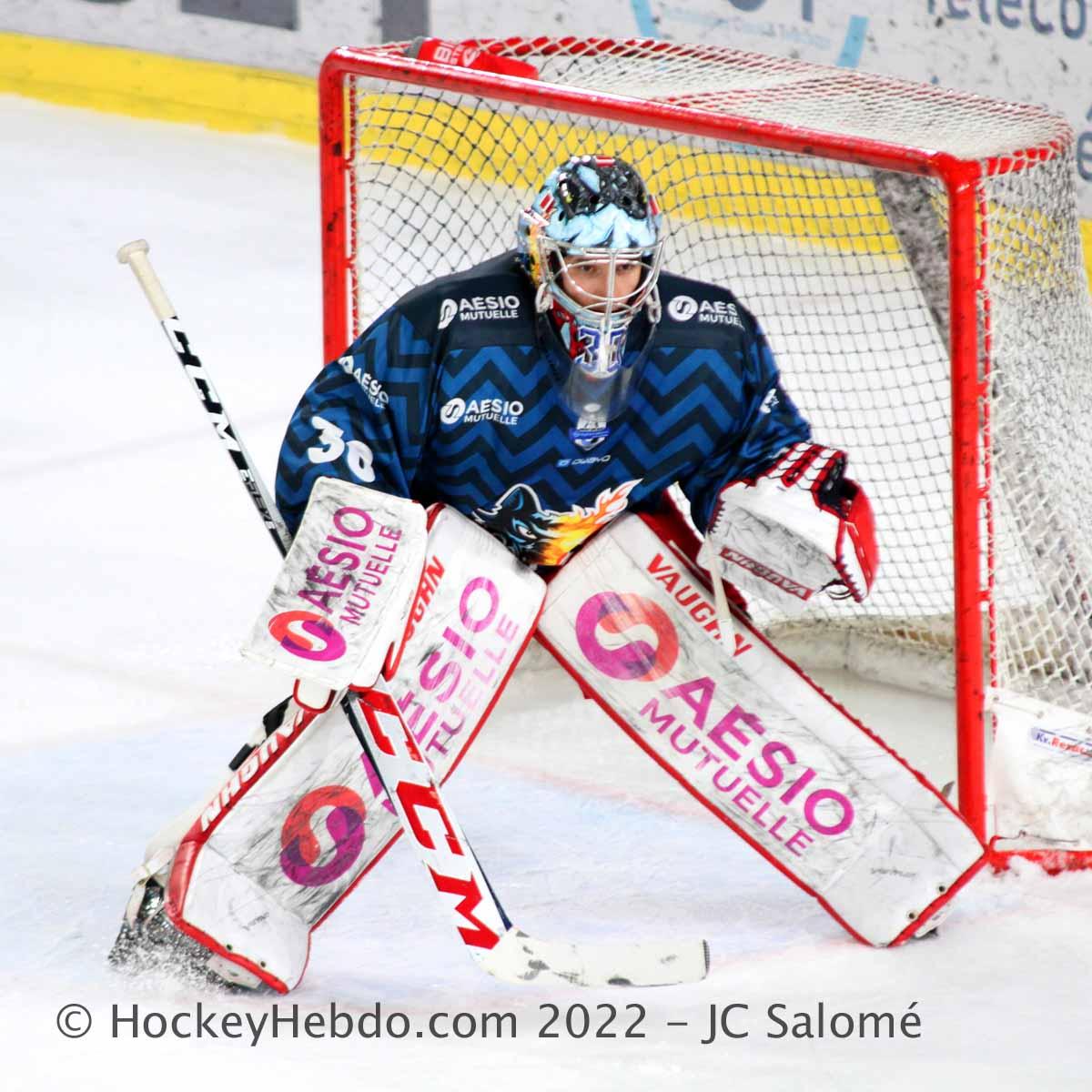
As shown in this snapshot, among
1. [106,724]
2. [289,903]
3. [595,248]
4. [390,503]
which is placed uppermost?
[595,248]

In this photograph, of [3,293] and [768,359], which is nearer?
[768,359]

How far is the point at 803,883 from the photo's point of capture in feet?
7.88

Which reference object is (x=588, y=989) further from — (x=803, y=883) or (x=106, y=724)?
(x=106, y=724)

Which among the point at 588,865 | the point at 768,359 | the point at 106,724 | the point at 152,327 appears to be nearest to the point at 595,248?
the point at 768,359

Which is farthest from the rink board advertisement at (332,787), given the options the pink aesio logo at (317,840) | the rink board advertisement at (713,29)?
the rink board advertisement at (713,29)

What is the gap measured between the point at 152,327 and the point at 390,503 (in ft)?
9.63

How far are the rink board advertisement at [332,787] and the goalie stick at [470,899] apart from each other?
91mm

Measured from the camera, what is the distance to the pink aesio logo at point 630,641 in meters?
2.37

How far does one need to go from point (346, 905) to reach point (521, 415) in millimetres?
736

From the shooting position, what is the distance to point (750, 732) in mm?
2369

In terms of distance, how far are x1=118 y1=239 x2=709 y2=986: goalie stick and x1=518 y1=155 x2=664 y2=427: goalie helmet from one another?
43cm

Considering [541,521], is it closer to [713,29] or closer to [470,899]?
[470,899]

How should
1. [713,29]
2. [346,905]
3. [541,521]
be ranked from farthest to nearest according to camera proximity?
[713,29], [346,905], [541,521]

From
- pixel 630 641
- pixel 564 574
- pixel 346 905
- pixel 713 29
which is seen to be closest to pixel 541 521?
pixel 564 574
